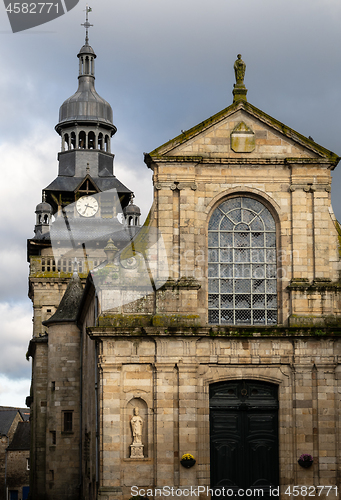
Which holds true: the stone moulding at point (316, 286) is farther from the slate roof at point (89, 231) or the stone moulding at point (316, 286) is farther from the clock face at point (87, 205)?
the clock face at point (87, 205)

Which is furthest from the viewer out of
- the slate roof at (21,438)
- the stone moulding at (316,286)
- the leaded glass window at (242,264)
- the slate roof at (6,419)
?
the slate roof at (6,419)

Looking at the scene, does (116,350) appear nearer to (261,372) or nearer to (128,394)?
(128,394)

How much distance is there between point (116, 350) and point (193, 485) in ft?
14.0

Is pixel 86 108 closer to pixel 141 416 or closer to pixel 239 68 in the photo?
pixel 239 68

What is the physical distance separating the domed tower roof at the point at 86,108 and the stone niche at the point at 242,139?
102 feet

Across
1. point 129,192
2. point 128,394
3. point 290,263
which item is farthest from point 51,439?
point 129,192

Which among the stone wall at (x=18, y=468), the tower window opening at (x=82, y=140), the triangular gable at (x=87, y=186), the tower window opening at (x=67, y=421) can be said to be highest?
the tower window opening at (x=82, y=140)

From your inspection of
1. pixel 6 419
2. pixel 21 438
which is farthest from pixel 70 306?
pixel 6 419

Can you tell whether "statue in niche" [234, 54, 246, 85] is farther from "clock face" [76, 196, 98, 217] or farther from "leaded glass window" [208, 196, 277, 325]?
"clock face" [76, 196, 98, 217]

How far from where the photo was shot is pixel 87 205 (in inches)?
2196

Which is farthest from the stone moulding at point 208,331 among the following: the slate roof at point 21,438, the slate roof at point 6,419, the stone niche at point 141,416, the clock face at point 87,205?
the slate roof at point 6,419

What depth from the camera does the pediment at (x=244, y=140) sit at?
26.6 meters

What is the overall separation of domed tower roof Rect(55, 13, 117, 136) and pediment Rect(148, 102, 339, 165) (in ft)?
102

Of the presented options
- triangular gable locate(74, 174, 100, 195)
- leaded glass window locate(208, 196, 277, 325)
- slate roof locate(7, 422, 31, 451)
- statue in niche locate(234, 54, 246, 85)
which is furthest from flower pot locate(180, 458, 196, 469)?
slate roof locate(7, 422, 31, 451)
